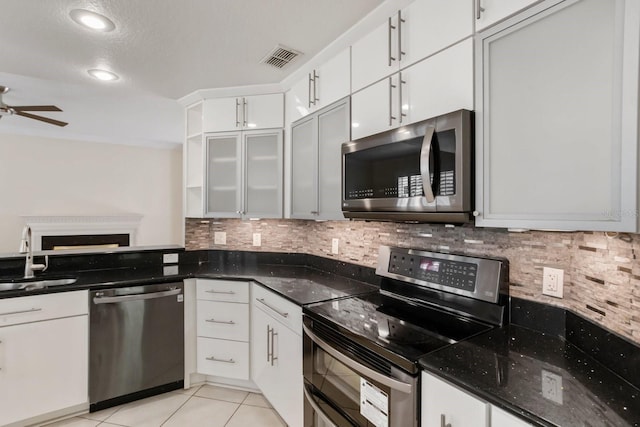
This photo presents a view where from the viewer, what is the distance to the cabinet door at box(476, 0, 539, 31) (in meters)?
1.11

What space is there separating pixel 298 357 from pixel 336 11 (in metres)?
1.92

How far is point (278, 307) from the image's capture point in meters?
2.02

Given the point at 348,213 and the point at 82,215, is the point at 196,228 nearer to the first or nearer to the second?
the point at 348,213

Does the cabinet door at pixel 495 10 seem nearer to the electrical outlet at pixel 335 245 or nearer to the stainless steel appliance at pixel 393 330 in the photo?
the stainless steel appliance at pixel 393 330

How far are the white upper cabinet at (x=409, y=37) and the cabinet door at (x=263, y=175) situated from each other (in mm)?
980

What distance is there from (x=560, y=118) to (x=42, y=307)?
114 inches

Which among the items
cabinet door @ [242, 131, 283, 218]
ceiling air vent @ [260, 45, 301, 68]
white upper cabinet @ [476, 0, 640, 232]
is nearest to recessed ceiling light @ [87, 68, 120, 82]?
cabinet door @ [242, 131, 283, 218]

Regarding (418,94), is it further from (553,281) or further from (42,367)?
(42,367)

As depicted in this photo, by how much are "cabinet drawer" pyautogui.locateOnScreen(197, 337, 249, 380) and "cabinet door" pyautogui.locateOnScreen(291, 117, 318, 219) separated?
1.11 metres

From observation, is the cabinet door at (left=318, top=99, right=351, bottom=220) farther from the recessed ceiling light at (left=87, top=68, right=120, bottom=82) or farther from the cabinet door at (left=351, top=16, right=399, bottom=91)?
the recessed ceiling light at (left=87, top=68, right=120, bottom=82)

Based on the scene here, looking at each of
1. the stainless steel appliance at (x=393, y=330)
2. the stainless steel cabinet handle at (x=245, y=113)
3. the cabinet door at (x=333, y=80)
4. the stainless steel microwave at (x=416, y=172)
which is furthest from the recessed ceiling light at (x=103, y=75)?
the stainless steel appliance at (x=393, y=330)

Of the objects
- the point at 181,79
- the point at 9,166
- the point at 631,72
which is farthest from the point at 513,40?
the point at 9,166

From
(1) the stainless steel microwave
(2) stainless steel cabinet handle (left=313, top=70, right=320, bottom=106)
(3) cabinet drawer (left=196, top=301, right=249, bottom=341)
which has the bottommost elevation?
(3) cabinet drawer (left=196, top=301, right=249, bottom=341)

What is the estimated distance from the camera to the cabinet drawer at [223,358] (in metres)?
2.43
